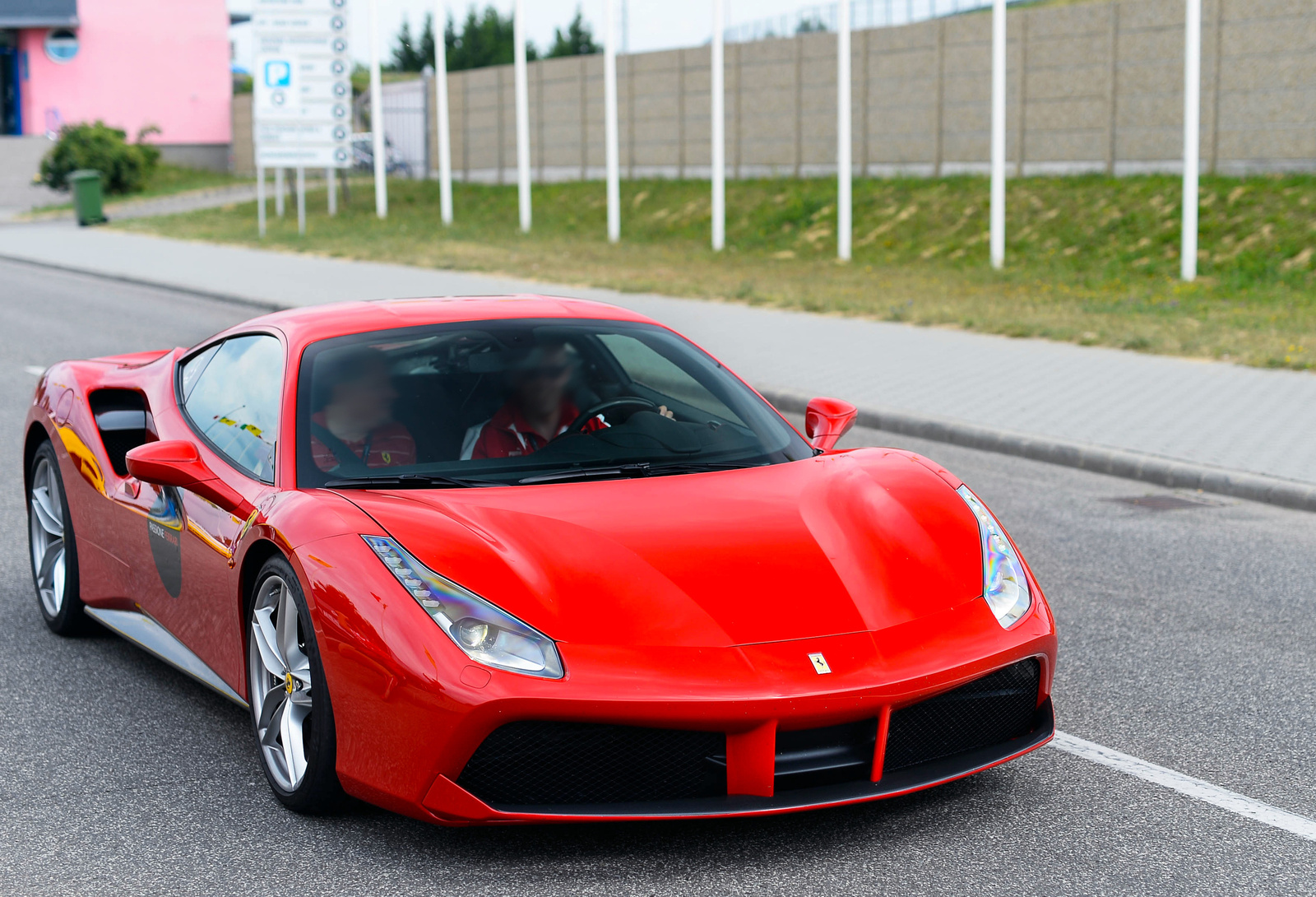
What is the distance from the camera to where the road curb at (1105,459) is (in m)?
7.99

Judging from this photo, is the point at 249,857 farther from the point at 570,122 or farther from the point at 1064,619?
the point at 570,122

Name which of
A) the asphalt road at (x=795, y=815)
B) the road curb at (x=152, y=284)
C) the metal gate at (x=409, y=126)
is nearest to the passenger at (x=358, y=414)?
the asphalt road at (x=795, y=815)

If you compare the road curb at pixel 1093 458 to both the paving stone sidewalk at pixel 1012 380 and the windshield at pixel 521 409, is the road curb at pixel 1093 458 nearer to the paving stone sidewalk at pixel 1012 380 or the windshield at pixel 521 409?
the paving stone sidewalk at pixel 1012 380

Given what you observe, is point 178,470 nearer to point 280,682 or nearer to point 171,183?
point 280,682

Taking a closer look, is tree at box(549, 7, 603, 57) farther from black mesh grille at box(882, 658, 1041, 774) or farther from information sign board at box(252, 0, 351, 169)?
black mesh grille at box(882, 658, 1041, 774)

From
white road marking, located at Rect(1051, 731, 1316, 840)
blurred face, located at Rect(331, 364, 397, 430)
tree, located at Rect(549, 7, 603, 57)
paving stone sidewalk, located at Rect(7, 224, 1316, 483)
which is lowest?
white road marking, located at Rect(1051, 731, 1316, 840)

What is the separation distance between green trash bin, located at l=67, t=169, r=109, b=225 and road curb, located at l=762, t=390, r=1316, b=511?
31056 mm

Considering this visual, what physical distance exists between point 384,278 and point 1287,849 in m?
19.0

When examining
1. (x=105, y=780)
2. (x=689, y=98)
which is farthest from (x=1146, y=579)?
(x=689, y=98)

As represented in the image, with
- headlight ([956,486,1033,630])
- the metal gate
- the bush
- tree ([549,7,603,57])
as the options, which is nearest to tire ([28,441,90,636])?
headlight ([956,486,1033,630])

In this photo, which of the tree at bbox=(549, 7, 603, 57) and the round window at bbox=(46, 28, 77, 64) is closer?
the round window at bbox=(46, 28, 77, 64)

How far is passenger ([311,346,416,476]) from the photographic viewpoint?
4.14 m

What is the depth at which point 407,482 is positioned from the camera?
398 cm

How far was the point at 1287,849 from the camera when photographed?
3.45m
